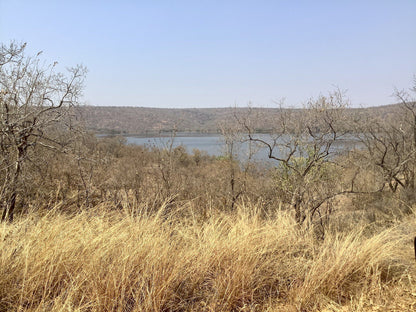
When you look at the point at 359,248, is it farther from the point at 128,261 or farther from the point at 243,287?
the point at 128,261

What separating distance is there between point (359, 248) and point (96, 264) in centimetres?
298

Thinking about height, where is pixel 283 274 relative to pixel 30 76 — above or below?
below

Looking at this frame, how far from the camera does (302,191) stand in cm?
788

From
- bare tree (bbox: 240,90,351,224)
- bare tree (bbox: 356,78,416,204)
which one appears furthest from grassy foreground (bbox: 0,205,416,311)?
bare tree (bbox: 356,78,416,204)

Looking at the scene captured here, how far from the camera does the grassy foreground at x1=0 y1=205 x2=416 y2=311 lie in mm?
2656

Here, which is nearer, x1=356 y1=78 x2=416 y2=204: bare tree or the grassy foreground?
the grassy foreground

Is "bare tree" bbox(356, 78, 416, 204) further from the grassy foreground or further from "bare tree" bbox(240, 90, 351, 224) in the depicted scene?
the grassy foreground

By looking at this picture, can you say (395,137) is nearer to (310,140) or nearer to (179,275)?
(310,140)

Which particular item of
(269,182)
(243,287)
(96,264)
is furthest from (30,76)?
(269,182)

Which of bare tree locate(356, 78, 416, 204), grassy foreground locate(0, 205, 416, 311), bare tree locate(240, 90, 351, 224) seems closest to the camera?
grassy foreground locate(0, 205, 416, 311)

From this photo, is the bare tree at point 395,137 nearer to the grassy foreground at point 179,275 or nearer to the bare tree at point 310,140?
the bare tree at point 310,140

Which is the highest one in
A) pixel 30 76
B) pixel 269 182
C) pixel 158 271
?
pixel 30 76

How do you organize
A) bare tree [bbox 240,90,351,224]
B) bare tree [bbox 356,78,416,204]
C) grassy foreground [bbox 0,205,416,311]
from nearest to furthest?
grassy foreground [bbox 0,205,416,311]
bare tree [bbox 240,90,351,224]
bare tree [bbox 356,78,416,204]

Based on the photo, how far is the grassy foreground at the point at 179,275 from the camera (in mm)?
2656
